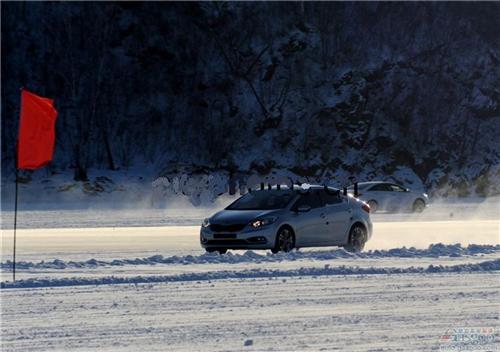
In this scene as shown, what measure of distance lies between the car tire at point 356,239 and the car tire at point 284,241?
156 centimetres

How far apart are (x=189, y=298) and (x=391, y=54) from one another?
61186 millimetres

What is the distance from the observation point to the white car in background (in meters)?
42.0

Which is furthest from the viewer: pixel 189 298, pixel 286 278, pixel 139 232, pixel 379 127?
pixel 379 127

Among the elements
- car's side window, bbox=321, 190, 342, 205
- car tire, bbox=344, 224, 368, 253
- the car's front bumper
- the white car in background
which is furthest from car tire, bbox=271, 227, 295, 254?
the white car in background

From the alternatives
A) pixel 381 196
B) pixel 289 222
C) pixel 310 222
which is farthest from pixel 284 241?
pixel 381 196

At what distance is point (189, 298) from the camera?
13500 mm

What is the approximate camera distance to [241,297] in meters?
13.6

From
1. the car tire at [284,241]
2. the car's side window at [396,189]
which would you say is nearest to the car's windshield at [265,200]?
the car tire at [284,241]

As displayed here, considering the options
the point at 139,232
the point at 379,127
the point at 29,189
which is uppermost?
the point at 379,127

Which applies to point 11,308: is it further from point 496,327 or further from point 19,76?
point 19,76

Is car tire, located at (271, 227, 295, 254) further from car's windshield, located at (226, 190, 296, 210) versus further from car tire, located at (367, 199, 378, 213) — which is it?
car tire, located at (367, 199, 378, 213)

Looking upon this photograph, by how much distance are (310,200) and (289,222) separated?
956mm

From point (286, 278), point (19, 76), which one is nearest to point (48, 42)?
point (19, 76)

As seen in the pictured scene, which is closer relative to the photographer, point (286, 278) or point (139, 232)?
point (286, 278)
